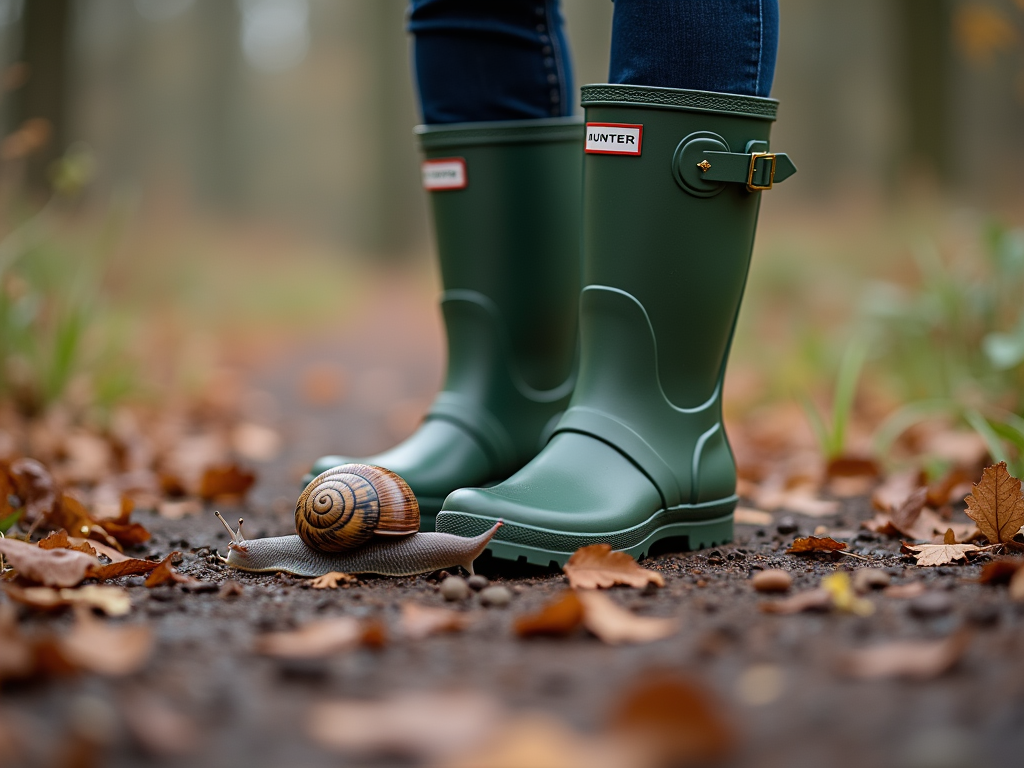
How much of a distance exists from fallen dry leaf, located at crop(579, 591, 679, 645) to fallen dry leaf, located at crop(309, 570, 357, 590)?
0.38 m

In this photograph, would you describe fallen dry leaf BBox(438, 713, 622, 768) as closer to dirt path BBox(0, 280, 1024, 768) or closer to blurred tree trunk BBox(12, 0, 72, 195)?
dirt path BBox(0, 280, 1024, 768)

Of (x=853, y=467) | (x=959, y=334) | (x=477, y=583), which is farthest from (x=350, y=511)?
(x=959, y=334)

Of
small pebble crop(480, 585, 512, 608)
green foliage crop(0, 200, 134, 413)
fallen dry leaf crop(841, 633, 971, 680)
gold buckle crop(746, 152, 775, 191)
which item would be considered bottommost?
small pebble crop(480, 585, 512, 608)

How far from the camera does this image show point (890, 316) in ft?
8.62

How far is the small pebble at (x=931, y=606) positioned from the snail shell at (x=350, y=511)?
2.16ft

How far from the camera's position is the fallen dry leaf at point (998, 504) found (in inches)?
48.8

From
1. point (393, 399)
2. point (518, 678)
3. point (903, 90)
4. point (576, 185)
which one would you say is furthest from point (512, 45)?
point (903, 90)

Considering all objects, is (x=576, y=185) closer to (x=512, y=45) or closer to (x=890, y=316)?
(x=512, y=45)

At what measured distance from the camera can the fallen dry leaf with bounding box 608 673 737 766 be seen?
26.3 inches

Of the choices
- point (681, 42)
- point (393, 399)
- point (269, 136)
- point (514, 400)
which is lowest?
point (393, 399)

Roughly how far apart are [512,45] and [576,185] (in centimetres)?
27

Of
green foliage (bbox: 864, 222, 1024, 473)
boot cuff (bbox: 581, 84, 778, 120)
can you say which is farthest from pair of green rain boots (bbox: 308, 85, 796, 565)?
green foliage (bbox: 864, 222, 1024, 473)

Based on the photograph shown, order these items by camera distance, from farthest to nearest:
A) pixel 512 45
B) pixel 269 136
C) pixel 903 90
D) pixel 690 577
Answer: pixel 269 136
pixel 903 90
pixel 512 45
pixel 690 577

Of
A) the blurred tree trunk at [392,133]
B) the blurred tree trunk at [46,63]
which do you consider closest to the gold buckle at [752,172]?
the blurred tree trunk at [46,63]
